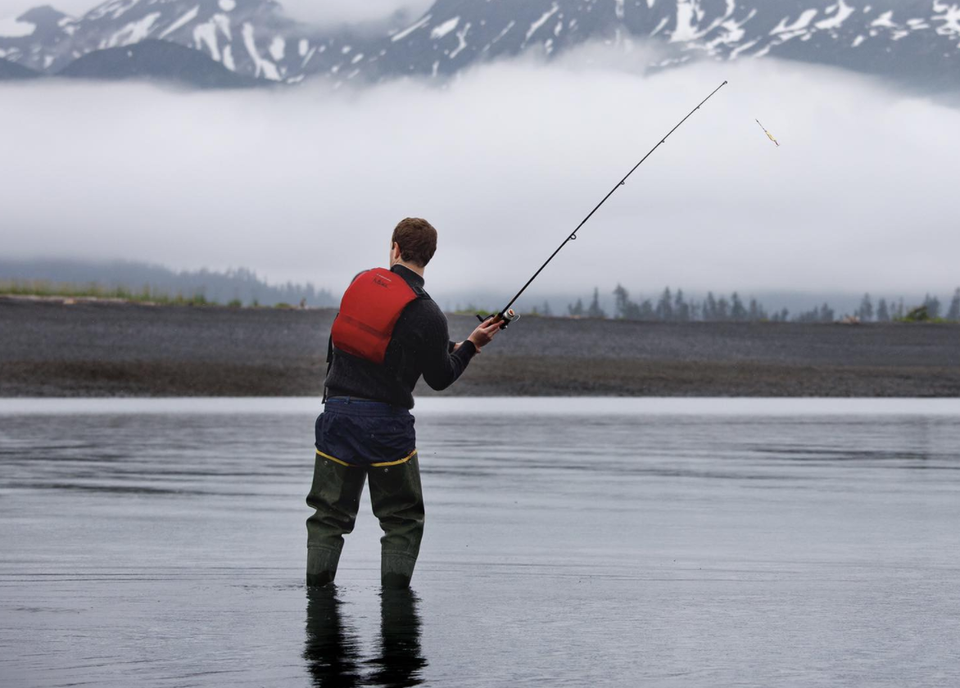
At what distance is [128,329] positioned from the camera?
43625 millimetres

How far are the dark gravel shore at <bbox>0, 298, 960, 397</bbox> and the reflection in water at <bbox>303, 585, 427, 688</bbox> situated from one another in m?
30.2

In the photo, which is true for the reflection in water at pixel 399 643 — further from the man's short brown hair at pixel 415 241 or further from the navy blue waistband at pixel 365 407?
the man's short brown hair at pixel 415 241

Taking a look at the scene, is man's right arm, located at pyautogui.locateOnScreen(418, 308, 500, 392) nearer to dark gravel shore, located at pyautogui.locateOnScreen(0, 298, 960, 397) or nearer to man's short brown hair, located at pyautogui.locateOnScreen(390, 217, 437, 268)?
man's short brown hair, located at pyautogui.locateOnScreen(390, 217, 437, 268)

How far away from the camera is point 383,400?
7172mm

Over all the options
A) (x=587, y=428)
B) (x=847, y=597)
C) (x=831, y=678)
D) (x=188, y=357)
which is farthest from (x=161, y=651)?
(x=188, y=357)

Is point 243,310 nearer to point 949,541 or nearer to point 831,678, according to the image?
point 949,541

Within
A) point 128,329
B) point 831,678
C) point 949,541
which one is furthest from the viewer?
point 128,329

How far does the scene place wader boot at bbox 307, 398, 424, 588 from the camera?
7.18 meters

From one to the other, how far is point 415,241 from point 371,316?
44 centimetres

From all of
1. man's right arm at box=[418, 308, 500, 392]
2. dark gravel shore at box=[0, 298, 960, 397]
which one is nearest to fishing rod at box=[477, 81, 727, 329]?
man's right arm at box=[418, 308, 500, 392]

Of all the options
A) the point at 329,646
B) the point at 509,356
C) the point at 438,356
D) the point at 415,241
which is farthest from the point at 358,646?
the point at 509,356

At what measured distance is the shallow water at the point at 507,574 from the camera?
18.1 feet

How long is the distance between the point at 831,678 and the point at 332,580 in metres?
2.83

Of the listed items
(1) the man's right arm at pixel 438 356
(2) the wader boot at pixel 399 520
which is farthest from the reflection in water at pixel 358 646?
(1) the man's right arm at pixel 438 356
